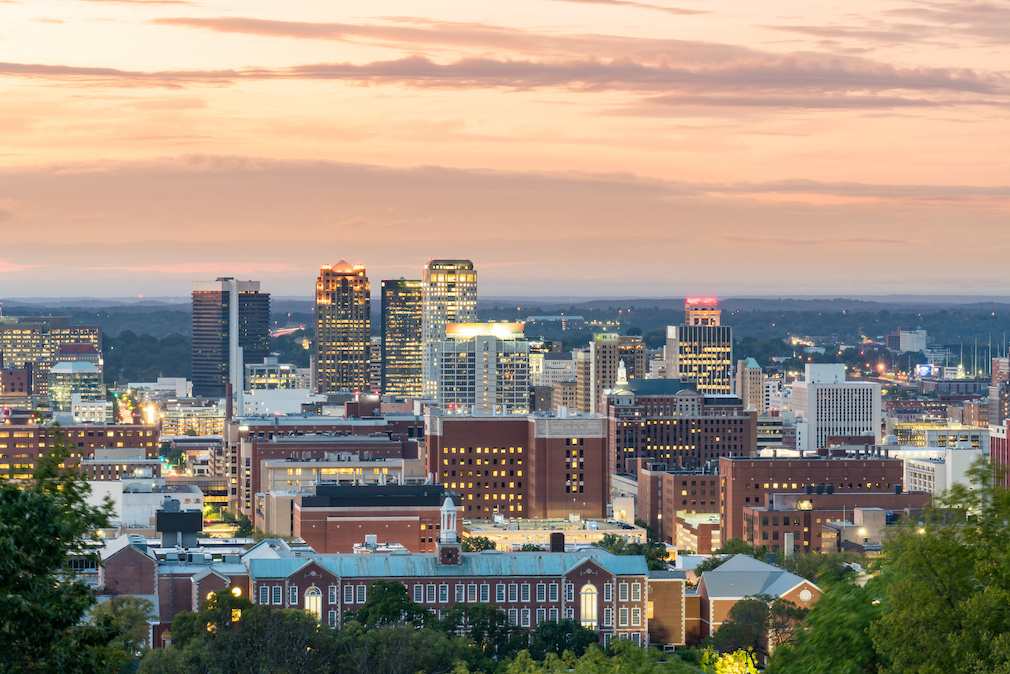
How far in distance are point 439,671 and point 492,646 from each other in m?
23.6

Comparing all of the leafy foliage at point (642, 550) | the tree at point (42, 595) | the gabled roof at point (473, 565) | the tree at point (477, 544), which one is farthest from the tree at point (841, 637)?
the tree at point (477, 544)

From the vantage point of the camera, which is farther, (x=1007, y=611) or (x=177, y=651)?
(x=177, y=651)

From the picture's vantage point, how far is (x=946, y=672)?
137ft

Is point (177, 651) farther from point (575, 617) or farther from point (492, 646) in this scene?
point (575, 617)

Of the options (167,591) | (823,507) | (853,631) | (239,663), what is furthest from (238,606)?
(823,507)

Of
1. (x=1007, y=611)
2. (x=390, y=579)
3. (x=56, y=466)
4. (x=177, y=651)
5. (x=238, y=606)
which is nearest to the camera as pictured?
(x=56, y=466)

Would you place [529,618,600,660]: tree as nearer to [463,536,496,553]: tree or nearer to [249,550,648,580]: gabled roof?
[249,550,648,580]: gabled roof

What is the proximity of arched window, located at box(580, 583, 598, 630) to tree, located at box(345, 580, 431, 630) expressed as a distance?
43.9 ft

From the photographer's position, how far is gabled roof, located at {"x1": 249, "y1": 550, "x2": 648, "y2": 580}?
13712 centimetres

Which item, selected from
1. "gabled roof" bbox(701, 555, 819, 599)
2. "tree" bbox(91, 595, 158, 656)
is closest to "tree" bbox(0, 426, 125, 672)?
"tree" bbox(91, 595, 158, 656)

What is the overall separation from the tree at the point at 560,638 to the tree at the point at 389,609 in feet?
24.1

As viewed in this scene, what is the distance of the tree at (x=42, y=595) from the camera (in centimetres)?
3219

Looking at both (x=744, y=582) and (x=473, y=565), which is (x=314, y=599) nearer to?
(x=473, y=565)

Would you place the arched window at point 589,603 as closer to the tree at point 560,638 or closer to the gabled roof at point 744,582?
the tree at point 560,638
